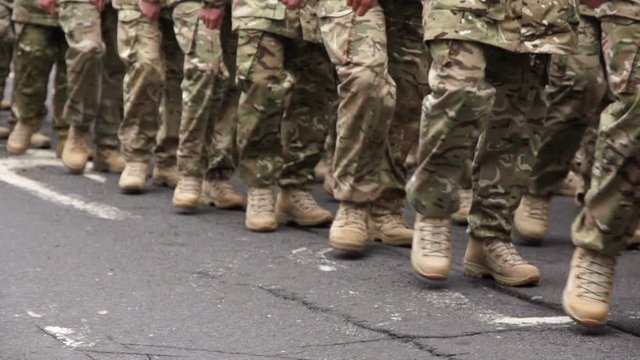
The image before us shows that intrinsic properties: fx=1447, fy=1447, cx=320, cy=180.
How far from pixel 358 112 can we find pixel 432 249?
0.78m

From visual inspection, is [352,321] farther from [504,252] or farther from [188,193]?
[188,193]

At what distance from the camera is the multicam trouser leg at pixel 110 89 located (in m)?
9.31

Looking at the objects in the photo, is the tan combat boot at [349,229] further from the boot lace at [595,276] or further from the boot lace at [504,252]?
the boot lace at [595,276]

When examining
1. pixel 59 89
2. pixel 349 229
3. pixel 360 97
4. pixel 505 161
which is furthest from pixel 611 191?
pixel 59 89

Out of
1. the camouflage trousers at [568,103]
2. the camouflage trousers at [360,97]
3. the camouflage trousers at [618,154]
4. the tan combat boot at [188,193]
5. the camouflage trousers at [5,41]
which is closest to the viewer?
the camouflage trousers at [618,154]

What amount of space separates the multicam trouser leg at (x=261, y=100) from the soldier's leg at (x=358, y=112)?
2.27ft

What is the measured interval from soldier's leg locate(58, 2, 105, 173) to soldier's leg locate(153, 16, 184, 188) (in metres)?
0.69

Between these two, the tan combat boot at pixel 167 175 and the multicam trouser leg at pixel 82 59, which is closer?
the tan combat boot at pixel 167 175

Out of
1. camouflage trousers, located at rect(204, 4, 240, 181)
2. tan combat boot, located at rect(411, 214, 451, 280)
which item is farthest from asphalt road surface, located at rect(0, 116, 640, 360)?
camouflage trousers, located at rect(204, 4, 240, 181)

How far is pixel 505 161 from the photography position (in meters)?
6.12

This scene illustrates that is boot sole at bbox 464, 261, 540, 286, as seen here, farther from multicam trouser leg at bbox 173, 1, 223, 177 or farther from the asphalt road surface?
multicam trouser leg at bbox 173, 1, 223, 177

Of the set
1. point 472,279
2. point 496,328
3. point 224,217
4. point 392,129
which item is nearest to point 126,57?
point 224,217

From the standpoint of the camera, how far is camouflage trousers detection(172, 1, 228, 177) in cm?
775

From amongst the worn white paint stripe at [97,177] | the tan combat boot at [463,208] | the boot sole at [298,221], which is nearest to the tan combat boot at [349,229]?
the boot sole at [298,221]
